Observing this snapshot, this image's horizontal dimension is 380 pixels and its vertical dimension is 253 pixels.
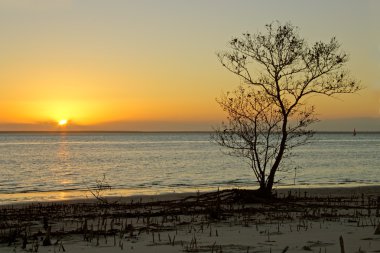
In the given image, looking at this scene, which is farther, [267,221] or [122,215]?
[122,215]

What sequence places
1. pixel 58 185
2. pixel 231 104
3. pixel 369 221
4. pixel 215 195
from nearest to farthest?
pixel 369 221
pixel 215 195
pixel 231 104
pixel 58 185

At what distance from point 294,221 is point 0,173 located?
42963 mm

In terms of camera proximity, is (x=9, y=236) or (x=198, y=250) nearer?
(x=198, y=250)

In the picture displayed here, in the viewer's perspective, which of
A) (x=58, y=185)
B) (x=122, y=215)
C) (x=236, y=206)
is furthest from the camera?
(x=58, y=185)

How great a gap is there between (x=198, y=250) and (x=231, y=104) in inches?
490

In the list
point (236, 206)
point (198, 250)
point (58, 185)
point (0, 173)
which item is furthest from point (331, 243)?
point (0, 173)

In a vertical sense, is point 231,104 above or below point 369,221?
above

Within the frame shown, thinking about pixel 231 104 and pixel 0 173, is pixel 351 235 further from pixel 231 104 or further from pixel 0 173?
pixel 0 173

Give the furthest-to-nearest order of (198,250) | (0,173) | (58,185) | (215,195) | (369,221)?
1. (0,173)
2. (58,185)
3. (215,195)
4. (369,221)
5. (198,250)

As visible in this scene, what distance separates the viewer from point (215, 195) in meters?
19.1

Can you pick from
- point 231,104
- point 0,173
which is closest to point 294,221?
point 231,104

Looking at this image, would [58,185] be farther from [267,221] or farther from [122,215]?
[267,221]

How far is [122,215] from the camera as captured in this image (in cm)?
1514

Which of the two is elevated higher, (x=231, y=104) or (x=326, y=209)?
(x=231, y=104)
